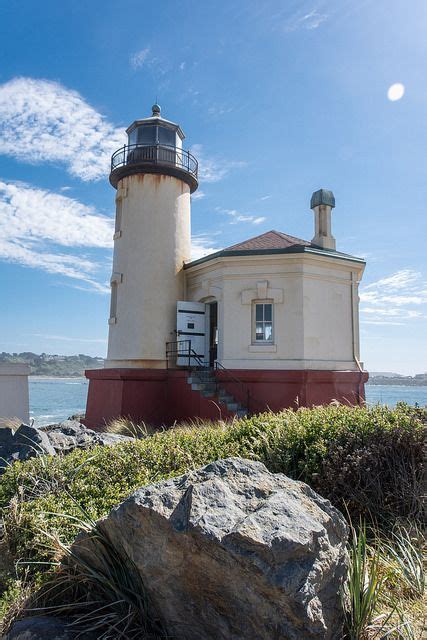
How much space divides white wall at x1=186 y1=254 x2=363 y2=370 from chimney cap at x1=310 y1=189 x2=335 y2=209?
2582 mm

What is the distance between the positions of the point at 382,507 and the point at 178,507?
10.3ft

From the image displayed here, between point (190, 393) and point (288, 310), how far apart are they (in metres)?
4.06

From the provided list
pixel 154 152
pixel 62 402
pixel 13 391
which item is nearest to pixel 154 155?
pixel 154 152

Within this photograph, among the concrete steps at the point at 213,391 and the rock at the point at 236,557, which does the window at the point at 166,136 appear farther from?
the rock at the point at 236,557

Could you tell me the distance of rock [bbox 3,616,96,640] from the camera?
3.34 m

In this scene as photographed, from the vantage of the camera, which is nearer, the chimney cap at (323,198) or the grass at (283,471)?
the grass at (283,471)

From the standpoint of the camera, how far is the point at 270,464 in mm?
6105

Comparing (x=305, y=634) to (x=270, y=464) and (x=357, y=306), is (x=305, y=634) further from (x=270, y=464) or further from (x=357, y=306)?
(x=357, y=306)

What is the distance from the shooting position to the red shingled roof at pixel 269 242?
52.1 feet

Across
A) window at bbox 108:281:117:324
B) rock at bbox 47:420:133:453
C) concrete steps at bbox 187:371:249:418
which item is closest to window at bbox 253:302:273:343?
concrete steps at bbox 187:371:249:418

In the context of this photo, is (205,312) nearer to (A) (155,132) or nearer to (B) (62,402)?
(A) (155,132)

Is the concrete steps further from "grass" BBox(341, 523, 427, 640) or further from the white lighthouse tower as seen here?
"grass" BBox(341, 523, 427, 640)

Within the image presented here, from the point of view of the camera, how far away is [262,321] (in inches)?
619

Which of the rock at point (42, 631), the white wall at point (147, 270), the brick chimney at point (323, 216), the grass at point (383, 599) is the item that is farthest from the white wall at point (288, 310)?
the rock at point (42, 631)
